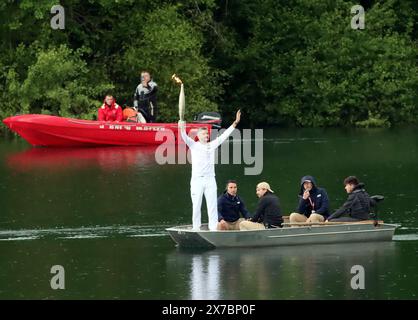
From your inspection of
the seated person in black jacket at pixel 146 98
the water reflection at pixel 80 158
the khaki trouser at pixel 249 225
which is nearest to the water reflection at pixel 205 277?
the khaki trouser at pixel 249 225

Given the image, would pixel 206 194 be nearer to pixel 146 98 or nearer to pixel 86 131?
pixel 86 131

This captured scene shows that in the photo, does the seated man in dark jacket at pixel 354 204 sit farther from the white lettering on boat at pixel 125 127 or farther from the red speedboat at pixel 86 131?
the white lettering on boat at pixel 125 127

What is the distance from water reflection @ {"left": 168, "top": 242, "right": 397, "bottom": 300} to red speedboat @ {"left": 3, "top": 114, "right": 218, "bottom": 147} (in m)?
20.2

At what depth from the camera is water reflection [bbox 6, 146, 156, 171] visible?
1483 inches

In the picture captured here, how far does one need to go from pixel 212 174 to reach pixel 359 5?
33537 millimetres

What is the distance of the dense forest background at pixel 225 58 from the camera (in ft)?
164

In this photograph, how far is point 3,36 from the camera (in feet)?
168

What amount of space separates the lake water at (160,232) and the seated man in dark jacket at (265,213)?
444mm

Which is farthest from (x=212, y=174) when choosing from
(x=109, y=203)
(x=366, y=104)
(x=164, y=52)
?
(x=366, y=104)

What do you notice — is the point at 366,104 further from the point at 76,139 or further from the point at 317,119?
the point at 76,139

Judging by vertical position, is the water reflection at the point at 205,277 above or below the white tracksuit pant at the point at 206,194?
below

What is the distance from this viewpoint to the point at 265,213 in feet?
77.6

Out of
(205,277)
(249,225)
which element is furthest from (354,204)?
(205,277)
